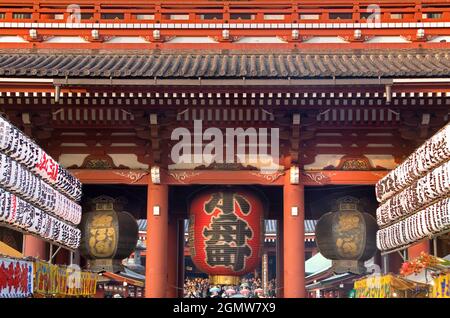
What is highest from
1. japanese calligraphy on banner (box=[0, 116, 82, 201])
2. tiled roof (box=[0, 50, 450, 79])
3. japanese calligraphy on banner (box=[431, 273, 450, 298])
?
tiled roof (box=[0, 50, 450, 79])

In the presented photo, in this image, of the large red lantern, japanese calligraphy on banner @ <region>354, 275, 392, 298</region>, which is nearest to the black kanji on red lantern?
the large red lantern

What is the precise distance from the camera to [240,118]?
14.1m

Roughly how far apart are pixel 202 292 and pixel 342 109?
21999 millimetres

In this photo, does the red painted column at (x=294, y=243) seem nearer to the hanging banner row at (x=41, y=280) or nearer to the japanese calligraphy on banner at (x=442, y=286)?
the hanging banner row at (x=41, y=280)

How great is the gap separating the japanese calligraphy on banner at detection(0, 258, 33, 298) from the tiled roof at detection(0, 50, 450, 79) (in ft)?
13.9

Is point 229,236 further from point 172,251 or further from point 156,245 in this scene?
point 172,251

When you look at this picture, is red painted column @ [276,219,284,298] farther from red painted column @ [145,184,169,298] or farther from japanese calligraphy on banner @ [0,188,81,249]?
japanese calligraphy on banner @ [0,188,81,249]

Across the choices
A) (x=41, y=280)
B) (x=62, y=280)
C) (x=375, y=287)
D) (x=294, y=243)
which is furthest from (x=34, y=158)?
(x=294, y=243)

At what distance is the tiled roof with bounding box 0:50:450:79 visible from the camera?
1295cm

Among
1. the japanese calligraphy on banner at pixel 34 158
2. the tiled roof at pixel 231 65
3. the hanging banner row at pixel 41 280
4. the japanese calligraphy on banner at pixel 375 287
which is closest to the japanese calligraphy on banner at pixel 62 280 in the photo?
the hanging banner row at pixel 41 280

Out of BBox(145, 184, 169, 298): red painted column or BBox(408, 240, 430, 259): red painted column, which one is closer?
→ BBox(408, 240, 430, 259): red painted column

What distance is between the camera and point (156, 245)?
14375mm

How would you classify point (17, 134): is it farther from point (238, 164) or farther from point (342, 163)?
point (342, 163)

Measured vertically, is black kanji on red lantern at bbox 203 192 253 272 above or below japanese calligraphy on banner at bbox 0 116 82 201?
below
